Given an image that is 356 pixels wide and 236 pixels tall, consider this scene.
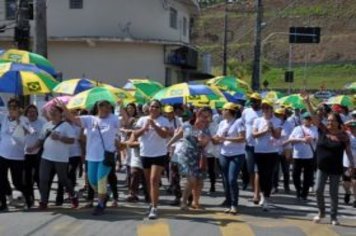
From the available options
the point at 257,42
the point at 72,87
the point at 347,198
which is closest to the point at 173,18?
the point at 257,42

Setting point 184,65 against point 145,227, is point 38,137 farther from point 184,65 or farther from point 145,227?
point 184,65

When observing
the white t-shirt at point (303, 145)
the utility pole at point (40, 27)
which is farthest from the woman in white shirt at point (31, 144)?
the utility pole at point (40, 27)

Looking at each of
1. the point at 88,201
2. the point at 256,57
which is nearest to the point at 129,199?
the point at 88,201

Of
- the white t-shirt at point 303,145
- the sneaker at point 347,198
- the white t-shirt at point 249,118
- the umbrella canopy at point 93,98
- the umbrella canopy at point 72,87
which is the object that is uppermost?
the umbrella canopy at point 72,87

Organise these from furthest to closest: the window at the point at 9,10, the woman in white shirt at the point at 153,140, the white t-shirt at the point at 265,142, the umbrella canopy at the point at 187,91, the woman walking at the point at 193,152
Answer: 1. the window at the point at 9,10
2. the umbrella canopy at the point at 187,91
3. the white t-shirt at the point at 265,142
4. the woman walking at the point at 193,152
5. the woman in white shirt at the point at 153,140

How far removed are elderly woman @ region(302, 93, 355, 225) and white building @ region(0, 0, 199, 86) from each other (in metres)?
22.5

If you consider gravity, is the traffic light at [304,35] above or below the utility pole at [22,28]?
above

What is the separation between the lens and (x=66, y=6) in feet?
112

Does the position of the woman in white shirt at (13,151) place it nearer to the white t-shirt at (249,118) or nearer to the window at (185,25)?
the white t-shirt at (249,118)

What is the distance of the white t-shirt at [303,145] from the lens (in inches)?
590

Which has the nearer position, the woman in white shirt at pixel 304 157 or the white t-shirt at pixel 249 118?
the white t-shirt at pixel 249 118

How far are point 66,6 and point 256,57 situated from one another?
9.76 m

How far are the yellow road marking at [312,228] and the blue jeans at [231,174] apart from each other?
0.96m

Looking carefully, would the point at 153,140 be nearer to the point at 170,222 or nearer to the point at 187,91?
the point at 170,222
